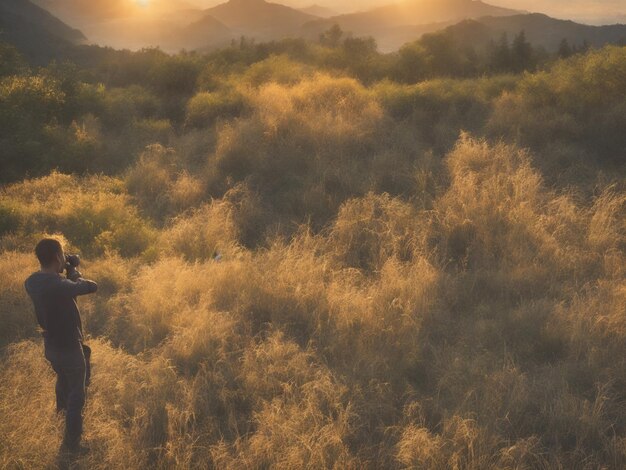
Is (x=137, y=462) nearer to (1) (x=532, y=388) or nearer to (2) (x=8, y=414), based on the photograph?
(2) (x=8, y=414)

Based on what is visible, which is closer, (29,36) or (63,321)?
(63,321)

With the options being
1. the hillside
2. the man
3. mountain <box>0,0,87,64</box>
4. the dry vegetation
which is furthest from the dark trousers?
the hillside

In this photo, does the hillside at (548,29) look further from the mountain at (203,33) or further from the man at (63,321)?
the man at (63,321)

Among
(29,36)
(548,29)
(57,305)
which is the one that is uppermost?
(548,29)

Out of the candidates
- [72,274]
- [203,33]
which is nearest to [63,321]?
[72,274]

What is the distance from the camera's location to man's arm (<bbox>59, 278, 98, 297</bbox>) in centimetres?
323

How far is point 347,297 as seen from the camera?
5.13 metres

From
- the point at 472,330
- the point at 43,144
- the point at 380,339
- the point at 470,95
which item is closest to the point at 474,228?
the point at 472,330

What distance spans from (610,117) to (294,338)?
878cm

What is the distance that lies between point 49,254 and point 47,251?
24mm

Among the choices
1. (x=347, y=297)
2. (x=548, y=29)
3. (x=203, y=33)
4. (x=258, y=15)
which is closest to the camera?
(x=347, y=297)

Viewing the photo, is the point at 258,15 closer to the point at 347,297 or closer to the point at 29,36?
the point at 29,36

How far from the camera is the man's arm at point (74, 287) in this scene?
3.23 m

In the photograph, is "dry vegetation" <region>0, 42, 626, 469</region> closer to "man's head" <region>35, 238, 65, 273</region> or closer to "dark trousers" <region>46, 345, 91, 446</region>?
"dark trousers" <region>46, 345, 91, 446</region>
